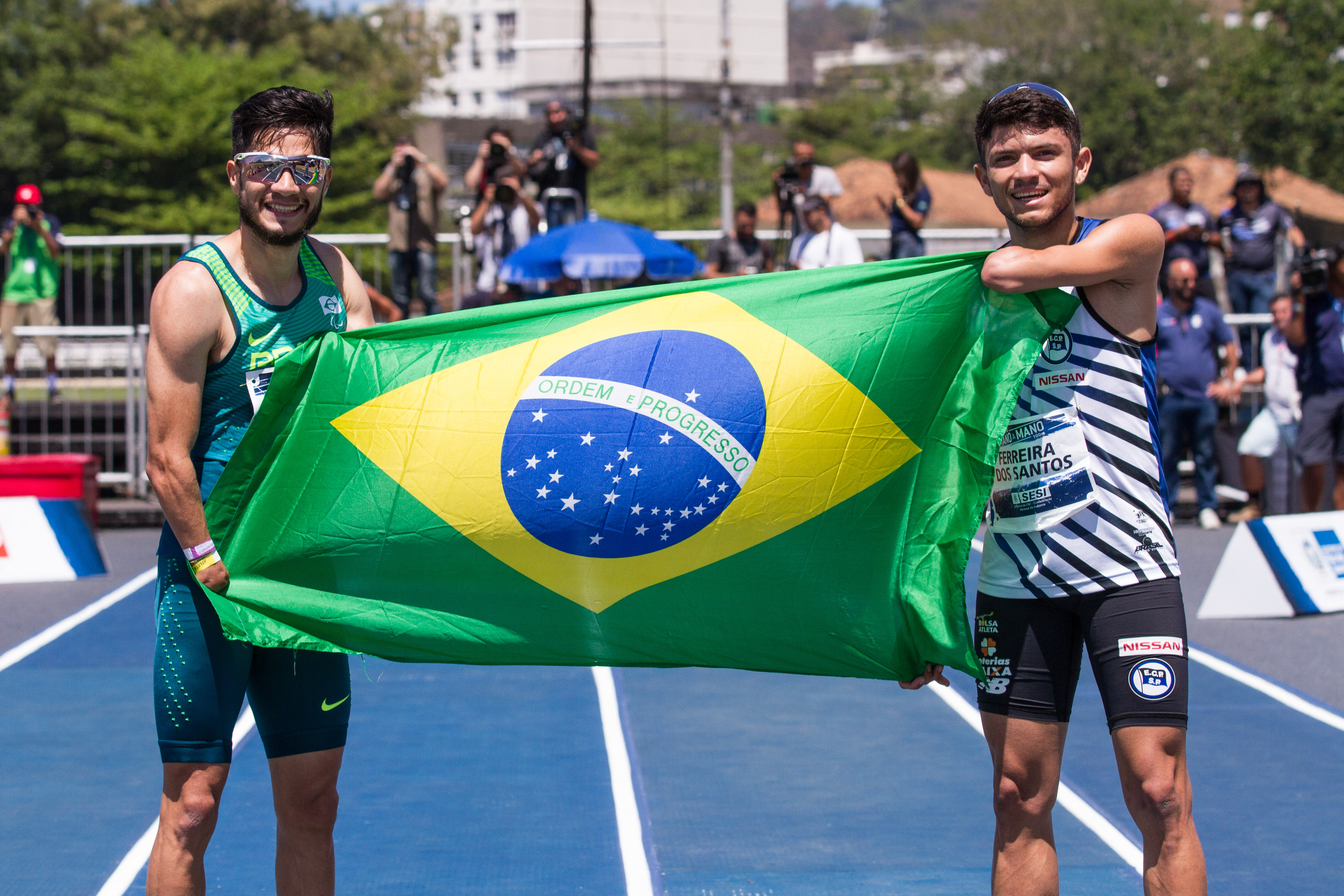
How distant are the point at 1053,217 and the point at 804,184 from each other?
11121mm

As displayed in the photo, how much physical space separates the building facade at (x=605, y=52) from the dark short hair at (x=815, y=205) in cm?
7493

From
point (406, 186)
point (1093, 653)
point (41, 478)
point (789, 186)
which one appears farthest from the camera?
Answer: point (789, 186)

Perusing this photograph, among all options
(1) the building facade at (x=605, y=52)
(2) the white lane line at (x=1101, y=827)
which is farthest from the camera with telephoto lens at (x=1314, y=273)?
(1) the building facade at (x=605, y=52)

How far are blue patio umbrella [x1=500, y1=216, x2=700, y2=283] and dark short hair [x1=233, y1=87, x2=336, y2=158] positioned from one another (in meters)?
8.66

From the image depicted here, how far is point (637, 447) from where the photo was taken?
3572 millimetres

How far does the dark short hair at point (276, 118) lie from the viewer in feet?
11.0

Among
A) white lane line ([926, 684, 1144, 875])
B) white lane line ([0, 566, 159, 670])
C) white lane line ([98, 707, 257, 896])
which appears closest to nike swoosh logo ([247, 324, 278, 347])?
white lane line ([98, 707, 257, 896])

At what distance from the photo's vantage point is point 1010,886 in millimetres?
3305

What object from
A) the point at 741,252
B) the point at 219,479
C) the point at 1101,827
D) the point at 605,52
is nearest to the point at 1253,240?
the point at 741,252

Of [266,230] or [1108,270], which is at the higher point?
[266,230]

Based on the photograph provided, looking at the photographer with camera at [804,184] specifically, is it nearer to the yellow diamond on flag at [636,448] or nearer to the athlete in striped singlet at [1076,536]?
the yellow diamond on flag at [636,448]

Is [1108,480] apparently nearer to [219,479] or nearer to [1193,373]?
[219,479]

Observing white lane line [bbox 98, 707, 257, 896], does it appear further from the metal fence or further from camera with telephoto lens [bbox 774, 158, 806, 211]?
camera with telephoto lens [bbox 774, 158, 806, 211]

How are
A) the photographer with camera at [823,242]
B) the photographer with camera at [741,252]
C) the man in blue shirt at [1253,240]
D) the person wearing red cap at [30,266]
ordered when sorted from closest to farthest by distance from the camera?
1. the photographer with camera at [823,242]
2. the man in blue shirt at [1253,240]
3. the person wearing red cap at [30,266]
4. the photographer with camera at [741,252]
